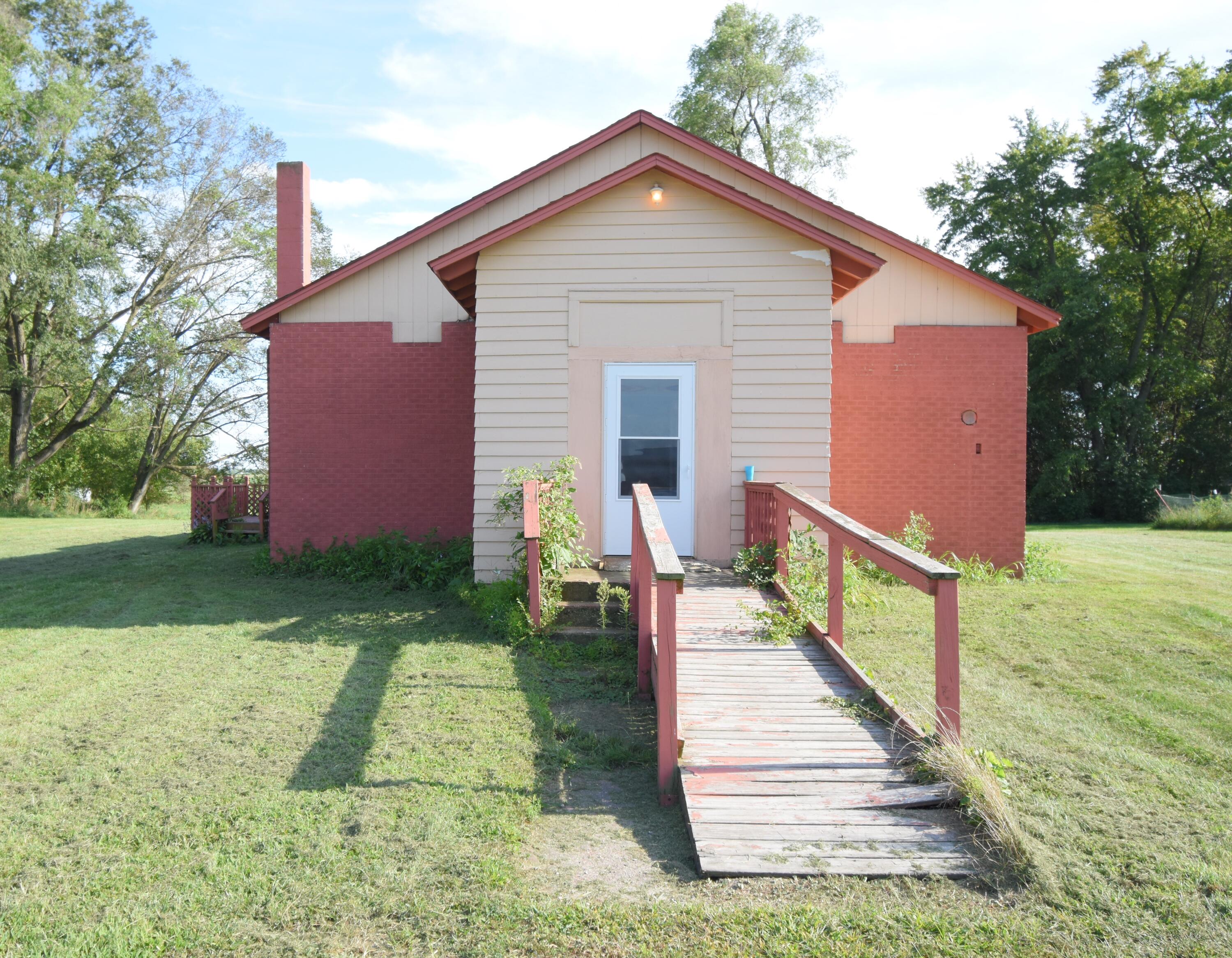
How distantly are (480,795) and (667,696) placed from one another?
105 centimetres

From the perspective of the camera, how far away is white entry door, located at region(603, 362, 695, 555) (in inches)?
350

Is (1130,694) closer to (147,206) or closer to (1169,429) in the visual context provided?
(1169,429)

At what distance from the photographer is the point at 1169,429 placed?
1169 inches

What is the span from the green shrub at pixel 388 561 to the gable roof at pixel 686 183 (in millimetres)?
3528

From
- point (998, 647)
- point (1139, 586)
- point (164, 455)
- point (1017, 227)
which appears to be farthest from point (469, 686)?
point (1017, 227)

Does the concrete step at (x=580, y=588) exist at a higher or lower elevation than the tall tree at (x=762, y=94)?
lower

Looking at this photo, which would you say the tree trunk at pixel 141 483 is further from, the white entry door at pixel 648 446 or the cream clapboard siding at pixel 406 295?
the white entry door at pixel 648 446

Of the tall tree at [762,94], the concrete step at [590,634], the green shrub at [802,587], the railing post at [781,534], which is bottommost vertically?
the concrete step at [590,634]

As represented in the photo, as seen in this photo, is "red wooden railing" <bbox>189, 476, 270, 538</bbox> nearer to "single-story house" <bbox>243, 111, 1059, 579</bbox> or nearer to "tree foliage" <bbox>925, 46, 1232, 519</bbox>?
"single-story house" <bbox>243, 111, 1059, 579</bbox>

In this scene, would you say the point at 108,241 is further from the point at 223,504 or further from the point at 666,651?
the point at 666,651

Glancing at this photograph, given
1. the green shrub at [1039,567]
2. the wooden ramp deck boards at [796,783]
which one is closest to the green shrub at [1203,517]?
the green shrub at [1039,567]

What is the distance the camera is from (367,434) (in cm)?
1144

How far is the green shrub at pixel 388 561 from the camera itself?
10383 mm

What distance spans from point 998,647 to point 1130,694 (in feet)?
4.71
